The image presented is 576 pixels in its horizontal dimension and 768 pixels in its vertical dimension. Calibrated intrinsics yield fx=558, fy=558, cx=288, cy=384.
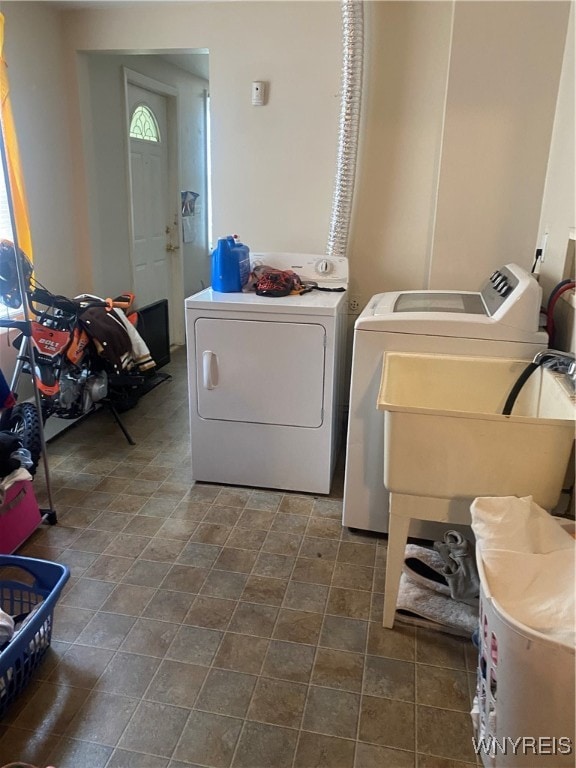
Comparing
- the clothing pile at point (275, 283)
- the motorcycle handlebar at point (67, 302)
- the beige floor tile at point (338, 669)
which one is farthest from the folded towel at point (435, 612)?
the motorcycle handlebar at point (67, 302)

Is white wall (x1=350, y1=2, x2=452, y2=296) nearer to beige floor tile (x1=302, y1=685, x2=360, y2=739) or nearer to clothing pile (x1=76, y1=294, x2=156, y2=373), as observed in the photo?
clothing pile (x1=76, y1=294, x2=156, y2=373)

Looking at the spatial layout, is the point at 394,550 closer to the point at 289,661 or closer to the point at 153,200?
the point at 289,661

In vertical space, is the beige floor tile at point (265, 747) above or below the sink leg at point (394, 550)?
below

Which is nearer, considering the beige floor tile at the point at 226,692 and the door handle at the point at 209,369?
the beige floor tile at the point at 226,692

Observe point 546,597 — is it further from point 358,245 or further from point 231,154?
point 231,154

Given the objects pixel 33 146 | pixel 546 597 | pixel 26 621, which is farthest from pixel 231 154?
pixel 546 597

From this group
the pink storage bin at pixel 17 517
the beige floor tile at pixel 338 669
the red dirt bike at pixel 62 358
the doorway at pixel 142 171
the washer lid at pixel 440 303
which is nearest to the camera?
the beige floor tile at pixel 338 669

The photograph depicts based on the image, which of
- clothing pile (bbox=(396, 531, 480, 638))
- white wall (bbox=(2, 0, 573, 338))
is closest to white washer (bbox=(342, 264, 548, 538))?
clothing pile (bbox=(396, 531, 480, 638))

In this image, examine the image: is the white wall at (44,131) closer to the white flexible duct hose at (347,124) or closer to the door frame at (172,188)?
the door frame at (172,188)

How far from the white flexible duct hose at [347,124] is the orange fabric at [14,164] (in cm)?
165

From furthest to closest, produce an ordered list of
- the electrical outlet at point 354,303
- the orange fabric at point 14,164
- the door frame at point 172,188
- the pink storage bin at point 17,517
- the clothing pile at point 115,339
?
the door frame at point 172,188, the electrical outlet at point 354,303, the clothing pile at point 115,339, the orange fabric at point 14,164, the pink storage bin at point 17,517

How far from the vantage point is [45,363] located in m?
2.85

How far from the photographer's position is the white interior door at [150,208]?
438 cm

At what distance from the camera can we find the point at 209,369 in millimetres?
2623
